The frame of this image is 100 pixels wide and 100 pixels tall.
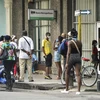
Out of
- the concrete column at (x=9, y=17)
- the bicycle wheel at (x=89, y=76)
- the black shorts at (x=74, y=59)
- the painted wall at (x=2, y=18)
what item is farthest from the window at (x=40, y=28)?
the black shorts at (x=74, y=59)

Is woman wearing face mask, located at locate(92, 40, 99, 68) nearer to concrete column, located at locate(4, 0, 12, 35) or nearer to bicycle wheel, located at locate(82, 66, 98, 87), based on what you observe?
bicycle wheel, located at locate(82, 66, 98, 87)

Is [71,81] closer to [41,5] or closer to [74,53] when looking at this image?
[74,53]

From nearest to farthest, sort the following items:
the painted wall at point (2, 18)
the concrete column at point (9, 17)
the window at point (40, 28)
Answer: the window at point (40, 28) < the concrete column at point (9, 17) < the painted wall at point (2, 18)

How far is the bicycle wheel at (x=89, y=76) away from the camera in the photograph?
15.5 meters

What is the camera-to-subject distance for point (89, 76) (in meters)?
15.8

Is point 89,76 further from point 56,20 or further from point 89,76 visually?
point 56,20

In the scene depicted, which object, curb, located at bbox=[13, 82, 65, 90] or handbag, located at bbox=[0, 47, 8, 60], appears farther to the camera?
curb, located at bbox=[13, 82, 65, 90]

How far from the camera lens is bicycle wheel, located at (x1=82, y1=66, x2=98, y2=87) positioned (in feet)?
50.8

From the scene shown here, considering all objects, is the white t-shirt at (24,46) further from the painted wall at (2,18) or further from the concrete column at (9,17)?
the painted wall at (2,18)

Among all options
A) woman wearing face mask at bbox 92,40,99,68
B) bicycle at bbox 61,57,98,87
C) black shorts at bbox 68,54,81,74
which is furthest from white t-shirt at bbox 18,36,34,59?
black shorts at bbox 68,54,81,74

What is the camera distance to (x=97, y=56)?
19.1m

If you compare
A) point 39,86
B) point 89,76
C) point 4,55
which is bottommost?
point 39,86

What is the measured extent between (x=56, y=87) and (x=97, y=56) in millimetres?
4181

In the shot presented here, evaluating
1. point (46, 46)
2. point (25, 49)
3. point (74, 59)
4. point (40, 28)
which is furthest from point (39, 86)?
point (40, 28)
